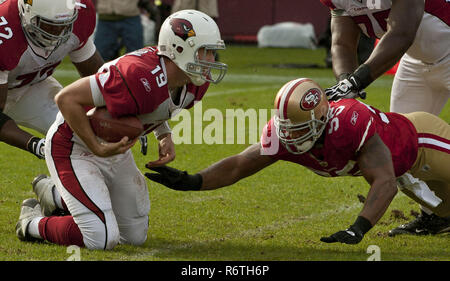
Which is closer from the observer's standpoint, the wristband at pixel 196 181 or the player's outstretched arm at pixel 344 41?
the wristband at pixel 196 181

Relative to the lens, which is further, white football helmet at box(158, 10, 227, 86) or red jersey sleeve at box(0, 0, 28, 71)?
red jersey sleeve at box(0, 0, 28, 71)

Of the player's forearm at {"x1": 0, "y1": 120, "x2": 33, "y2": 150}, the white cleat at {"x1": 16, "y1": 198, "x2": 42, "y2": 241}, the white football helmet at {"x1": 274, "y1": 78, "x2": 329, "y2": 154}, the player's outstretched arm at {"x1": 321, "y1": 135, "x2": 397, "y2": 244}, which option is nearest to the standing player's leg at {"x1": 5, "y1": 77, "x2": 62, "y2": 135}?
the player's forearm at {"x1": 0, "y1": 120, "x2": 33, "y2": 150}

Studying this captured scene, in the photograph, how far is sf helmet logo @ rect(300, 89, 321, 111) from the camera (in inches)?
148

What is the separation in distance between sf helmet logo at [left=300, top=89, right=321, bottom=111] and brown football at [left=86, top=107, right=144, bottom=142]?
75 cm

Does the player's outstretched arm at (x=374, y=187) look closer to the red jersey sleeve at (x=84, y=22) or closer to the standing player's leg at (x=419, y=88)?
the standing player's leg at (x=419, y=88)

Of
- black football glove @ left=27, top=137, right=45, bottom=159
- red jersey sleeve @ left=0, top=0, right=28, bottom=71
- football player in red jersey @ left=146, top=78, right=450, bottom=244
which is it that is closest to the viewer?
football player in red jersey @ left=146, top=78, right=450, bottom=244

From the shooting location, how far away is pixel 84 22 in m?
4.61

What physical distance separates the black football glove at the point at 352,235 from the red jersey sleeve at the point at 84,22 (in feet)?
6.41

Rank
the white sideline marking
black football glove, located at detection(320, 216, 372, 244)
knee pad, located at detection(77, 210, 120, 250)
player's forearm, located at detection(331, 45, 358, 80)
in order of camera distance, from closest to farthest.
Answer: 1. black football glove, located at detection(320, 216, 372, 244)
2. knee pad, located at detection(77, 210, 120, 250)
3. the white sideline marking
4. player's forearm, located at detection(331, 45, 358, 80)

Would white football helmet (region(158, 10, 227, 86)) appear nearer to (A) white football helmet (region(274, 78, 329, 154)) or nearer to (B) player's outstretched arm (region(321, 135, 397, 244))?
(A) white football helmet (region(274, 78, 329, 154))

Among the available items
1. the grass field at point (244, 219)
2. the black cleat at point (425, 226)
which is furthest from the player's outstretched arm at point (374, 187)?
the black cleat at point (425, 226)

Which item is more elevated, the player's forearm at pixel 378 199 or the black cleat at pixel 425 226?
the player's forearm at pixel 378 199

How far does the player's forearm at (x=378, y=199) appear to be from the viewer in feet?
12.0
